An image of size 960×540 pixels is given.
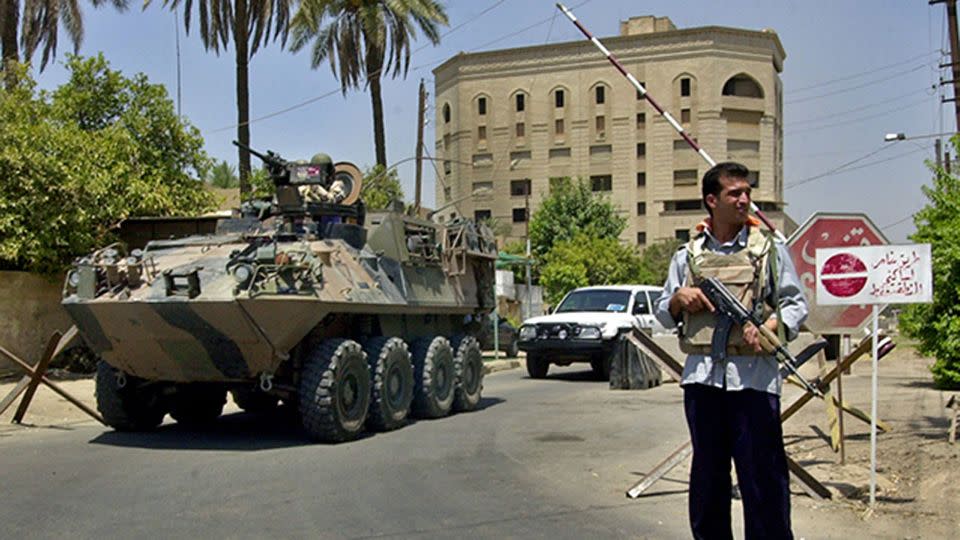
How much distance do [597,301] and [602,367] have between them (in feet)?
4.17

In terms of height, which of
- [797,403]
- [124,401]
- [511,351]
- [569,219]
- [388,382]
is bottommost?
[511,351]

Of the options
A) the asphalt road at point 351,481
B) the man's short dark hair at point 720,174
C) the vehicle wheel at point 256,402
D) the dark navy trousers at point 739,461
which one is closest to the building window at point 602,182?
the vehicle wheel at point 256,402

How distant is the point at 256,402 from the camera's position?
44.4ft

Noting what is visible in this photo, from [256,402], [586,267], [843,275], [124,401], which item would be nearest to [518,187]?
[586,267]

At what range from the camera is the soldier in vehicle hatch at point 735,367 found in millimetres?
4613

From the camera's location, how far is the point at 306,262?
32.9 ft

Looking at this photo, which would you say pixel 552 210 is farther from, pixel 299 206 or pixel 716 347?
pixel 716 347

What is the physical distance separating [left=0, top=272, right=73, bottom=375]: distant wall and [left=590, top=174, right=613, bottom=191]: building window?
49956 mm

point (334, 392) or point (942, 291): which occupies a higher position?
point (942, 291)

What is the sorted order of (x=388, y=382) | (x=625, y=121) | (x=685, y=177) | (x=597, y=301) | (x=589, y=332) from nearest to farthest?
(x=388, y=382) → (x=589, y=332) → (x=597, y=301) → (x=685, y=177) → (x=625, y=121)

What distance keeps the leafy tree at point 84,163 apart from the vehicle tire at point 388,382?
23.9 feet

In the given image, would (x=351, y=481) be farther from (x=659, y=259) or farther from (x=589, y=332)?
(x=659, y=259)

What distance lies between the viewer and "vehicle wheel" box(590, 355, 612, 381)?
18469 mm

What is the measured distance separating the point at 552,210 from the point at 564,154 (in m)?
15.7
